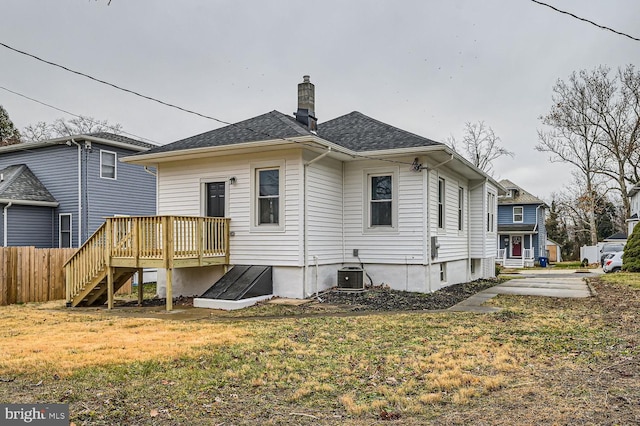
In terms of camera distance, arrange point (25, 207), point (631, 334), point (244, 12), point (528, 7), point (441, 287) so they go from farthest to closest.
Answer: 1. point (25, 207)
2. point (441, 287)
3. point (244, 12)
4. point (631, 334)
5. point (528, 7)

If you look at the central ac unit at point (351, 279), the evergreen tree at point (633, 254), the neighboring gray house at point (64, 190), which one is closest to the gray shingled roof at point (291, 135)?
the central ac unit at point (351, 279)

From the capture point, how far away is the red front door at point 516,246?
1585 inches

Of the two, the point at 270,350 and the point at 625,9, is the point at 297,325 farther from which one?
the point at 625,9

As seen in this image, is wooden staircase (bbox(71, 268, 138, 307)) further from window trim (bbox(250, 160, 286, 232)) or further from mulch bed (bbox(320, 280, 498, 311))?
mulch bed (bbox(320, 280, 498, 311))

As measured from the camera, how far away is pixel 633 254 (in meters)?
20.8

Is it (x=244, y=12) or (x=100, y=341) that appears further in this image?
(x=244, y=12)

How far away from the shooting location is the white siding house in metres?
12.0

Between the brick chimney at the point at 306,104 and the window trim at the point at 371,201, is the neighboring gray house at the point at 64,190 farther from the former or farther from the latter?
the window trim at the point at 371,201

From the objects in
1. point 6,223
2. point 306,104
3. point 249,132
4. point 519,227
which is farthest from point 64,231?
point 519,227

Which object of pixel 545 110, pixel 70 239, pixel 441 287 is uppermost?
pixel 545 110

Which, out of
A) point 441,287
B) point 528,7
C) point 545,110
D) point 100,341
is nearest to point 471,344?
point 528,7

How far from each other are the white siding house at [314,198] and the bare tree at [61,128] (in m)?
25.7

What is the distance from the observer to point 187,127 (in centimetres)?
2566

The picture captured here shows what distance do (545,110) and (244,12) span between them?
32.9 metres
